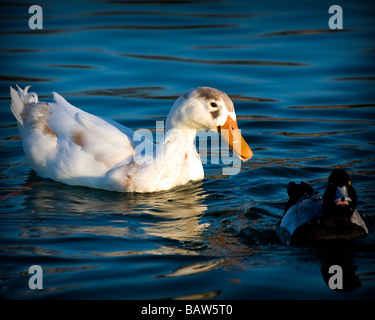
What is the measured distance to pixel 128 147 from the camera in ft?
24.5

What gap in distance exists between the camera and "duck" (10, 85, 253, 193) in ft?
24.0

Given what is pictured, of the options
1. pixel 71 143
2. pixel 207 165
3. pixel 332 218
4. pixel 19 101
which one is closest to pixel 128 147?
pixel 71 143

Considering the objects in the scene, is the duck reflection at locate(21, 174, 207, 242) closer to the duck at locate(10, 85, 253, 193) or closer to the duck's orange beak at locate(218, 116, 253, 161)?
the duck at locate(10, 85, 253, 193)

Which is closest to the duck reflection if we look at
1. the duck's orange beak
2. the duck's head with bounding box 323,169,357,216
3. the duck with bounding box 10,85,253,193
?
the duck with bounding box 10,85,253,193

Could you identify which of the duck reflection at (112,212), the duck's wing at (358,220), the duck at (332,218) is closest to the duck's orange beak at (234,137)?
the duck reflection at (112,212)

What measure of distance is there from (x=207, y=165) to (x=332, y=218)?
300cm

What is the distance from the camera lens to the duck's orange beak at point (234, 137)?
24.3 feet

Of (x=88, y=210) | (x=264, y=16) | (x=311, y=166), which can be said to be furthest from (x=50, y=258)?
(x=264, y=16)

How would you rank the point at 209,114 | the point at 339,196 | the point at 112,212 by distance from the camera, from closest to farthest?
the point at 339,196
the point at 112,212
the point at 209,114

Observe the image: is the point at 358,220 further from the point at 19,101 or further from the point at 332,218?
the point at 19,101

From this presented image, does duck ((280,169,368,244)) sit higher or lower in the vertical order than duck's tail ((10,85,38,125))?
lower

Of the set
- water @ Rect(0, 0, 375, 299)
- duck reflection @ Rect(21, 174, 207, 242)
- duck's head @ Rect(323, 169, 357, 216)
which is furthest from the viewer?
duck reflection @ Rect(21, 174, 207, 242)

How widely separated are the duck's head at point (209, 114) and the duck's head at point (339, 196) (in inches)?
72.8
